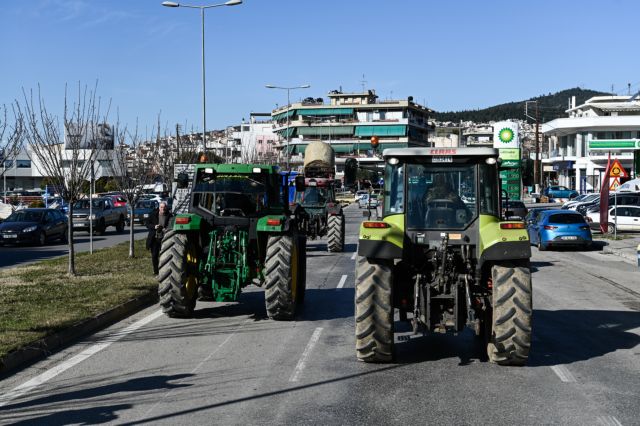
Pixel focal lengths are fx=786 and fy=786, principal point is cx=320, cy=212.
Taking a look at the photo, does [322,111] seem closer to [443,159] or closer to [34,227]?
[34,227]

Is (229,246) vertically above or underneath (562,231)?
above

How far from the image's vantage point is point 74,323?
11.2 m

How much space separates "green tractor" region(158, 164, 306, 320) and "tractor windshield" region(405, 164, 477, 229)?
3.13m

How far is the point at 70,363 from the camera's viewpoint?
9.34 meters

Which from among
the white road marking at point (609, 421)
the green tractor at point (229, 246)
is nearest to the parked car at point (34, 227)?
the green tractor at point (229, 246)

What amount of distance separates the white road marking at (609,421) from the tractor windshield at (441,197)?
312cm

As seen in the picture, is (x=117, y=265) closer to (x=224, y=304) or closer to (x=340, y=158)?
(x=224, y=304)

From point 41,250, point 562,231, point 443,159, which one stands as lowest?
point 41,250

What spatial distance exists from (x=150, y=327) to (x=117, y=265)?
826 cm

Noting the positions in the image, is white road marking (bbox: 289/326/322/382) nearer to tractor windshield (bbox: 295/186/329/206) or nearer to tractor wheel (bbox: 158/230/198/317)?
tractor wheel (bbox: 158/230/198/317)

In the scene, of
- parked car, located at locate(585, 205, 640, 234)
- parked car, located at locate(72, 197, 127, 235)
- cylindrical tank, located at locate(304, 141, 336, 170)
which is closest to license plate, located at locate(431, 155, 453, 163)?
cylindrical tank, located at locate(304, 141, 336, 170)

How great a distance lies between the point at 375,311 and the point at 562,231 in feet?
67.6

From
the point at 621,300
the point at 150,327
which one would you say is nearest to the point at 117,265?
the point at 150,327

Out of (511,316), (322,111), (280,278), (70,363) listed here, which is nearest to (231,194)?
(280,278)
